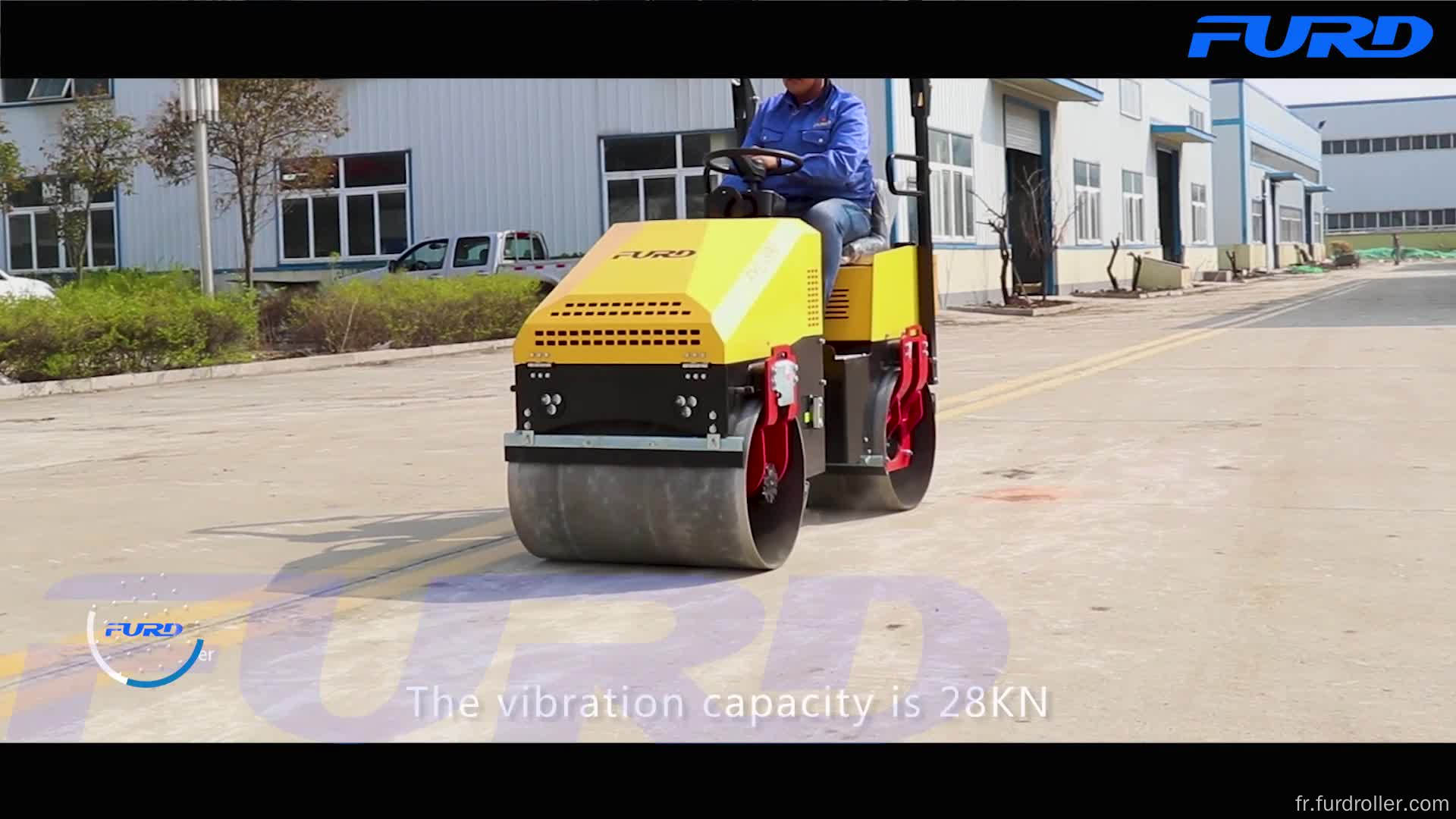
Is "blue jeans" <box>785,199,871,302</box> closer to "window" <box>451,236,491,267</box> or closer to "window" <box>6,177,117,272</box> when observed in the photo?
"window" <box>451,236,491,267</box>

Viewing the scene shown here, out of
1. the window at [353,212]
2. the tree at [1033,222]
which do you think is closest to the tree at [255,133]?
the window at [353,212]

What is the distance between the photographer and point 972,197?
34125mm

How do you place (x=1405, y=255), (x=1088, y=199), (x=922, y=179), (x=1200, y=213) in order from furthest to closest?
(x=1405, y=255) → (x=1200, y=213) → (x=1088, y=199) → (x=922, y=179)

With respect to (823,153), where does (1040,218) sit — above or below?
above

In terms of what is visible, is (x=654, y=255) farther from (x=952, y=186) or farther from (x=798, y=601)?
(x=952, y=186)

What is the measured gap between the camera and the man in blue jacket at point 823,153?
6352mm

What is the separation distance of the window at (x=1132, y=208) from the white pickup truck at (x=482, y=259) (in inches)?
948

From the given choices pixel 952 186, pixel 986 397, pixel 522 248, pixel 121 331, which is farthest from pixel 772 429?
pixel 952 186

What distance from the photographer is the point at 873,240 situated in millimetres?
6637

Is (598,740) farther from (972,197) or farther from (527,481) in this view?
(972,197)

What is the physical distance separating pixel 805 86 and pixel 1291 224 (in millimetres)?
84448

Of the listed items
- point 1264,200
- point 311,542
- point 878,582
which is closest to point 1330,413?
point 878,582

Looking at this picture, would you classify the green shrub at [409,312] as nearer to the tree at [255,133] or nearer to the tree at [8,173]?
the tree at [255,133]

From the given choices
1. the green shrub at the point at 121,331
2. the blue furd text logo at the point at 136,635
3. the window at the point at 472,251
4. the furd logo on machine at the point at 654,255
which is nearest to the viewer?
the blue furd text logo at the point at 136,635
